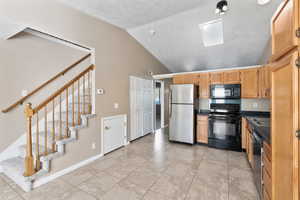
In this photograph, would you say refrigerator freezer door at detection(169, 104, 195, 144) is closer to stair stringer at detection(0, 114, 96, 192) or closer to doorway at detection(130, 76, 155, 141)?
doorway at detection(130, 76, 155, 141)

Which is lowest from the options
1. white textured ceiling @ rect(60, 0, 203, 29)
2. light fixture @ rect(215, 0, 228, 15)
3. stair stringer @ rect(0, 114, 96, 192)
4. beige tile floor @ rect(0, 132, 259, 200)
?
beige tile floor @ rect(0, 132, 259, 200)

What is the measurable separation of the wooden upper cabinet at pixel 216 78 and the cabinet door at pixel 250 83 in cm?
51

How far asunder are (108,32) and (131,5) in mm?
949

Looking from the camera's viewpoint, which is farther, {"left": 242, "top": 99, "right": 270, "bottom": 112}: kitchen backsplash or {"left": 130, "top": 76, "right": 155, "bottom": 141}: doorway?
{"left": 130, "top": 76, "right": 155, "bottom": 141}: doorway

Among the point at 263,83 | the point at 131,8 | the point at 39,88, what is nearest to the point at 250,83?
the point at 263,83

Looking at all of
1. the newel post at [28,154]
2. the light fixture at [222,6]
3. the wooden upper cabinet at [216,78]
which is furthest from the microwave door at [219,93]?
the newel post at [28,154]

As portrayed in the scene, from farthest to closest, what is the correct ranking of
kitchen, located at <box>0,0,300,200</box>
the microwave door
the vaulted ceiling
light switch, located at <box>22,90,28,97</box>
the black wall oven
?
the microwave door → the black wall oven → light switch, located at <box>22,90,28,97</box> → the vaulted ceiling → kitchen, located at <box>0,0,300,200</box>

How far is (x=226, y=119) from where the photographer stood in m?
3.63

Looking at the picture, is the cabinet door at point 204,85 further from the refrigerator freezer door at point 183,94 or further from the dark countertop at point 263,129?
the dark countertop at point 263,129

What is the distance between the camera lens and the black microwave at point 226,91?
373 cm

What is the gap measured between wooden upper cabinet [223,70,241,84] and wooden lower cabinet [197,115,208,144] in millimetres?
1190

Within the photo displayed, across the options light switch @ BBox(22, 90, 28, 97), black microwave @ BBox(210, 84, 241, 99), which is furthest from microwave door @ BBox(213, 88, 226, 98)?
light switch @ BBox(22, 90, 28, 97)

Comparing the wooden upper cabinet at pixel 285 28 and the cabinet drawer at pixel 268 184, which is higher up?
the wooden upper cabinet at pixel 285 28

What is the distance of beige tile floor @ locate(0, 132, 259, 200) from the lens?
2.01 metres
